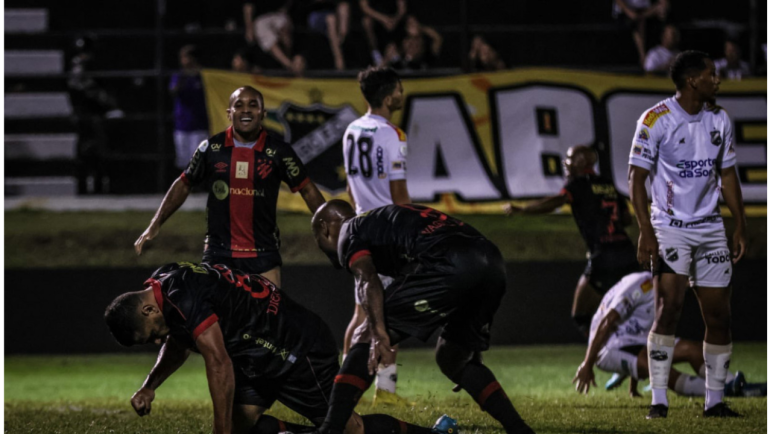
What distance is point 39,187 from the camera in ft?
46.1

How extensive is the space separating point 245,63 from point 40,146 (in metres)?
3.28

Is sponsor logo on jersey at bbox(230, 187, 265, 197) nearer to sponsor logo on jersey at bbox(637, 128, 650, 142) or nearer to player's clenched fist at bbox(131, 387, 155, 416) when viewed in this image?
player's clenched fist at bbox(131, 387, 155, 416)

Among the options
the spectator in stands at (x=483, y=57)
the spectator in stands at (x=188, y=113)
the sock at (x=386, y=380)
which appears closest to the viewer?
the sock at (x=386, y=380)

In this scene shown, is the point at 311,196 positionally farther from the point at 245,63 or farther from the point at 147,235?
the point at 245,63

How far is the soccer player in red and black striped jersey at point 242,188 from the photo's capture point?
689 cm

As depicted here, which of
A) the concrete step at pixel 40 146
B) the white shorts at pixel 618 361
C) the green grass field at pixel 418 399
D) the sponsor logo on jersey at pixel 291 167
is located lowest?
the green grass field at pixel 418 399

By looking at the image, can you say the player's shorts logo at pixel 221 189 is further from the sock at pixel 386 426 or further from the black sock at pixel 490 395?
the black sock at pixel 490 395

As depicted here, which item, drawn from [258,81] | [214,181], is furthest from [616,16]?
[214,181]

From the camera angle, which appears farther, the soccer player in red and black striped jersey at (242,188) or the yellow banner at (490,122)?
the yellow banner at (490,122)

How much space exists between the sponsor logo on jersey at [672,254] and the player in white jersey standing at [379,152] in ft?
6.03

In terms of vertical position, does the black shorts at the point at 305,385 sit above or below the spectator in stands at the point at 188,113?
below

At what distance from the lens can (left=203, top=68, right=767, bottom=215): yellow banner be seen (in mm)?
12250

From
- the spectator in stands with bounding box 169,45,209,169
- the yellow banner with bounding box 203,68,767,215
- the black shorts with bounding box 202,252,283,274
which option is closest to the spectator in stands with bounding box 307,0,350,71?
the yellow banner with bounding box 203,68,767,215

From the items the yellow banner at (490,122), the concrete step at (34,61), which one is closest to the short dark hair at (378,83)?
the yellow banner at (490,122)
